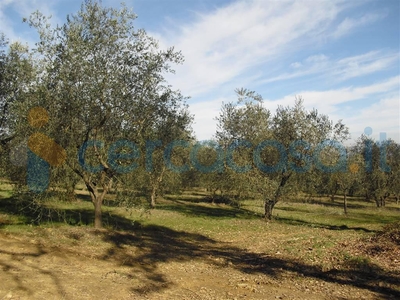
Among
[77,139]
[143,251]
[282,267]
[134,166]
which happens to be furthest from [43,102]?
[282,267]

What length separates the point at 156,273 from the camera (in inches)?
504

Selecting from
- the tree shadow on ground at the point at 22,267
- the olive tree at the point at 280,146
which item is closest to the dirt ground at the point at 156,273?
the tree shadow on ground at the point at 22,267

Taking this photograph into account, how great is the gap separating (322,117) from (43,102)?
21.8m

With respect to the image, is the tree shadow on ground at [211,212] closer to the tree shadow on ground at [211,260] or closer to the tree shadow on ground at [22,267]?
the tree shadow on ground at [211,260]

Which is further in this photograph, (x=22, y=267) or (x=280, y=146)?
(x=280, y=146)

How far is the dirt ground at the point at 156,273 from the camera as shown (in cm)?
1046

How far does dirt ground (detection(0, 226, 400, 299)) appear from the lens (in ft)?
34.3

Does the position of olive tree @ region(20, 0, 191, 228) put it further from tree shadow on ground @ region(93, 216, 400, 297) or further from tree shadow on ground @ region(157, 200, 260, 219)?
tree shadow on ground @ region(157, 200, 260, 219)

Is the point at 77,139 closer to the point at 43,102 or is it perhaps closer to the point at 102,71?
the point at 43,102

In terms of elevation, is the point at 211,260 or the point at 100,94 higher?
the point at 100,94

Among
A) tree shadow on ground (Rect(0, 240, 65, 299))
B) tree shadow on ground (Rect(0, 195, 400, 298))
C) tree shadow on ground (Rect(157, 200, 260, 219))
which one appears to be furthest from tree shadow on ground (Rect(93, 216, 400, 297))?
tree shadow on ground (Rect(157, 200, 260, 219))

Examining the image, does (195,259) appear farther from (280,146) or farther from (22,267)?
(280,146)

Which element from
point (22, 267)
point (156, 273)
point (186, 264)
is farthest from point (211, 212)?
point (22, 267)

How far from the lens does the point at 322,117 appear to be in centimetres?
2906
